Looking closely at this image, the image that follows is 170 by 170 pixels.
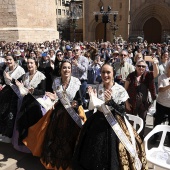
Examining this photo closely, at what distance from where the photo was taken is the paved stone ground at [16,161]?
11.6ft

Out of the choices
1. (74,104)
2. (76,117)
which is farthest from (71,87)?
(76,117)

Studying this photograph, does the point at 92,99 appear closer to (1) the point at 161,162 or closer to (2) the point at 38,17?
(1) the point at 161,162

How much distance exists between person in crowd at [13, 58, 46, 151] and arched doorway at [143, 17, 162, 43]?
1051 inches

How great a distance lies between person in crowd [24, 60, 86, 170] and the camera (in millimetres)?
3199

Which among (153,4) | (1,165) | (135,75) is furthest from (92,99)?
(153,4)

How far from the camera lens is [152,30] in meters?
29.0

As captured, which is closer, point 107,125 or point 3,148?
point 107,125

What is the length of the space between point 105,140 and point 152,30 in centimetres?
2838

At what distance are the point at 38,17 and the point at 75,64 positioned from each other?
47.6 feet

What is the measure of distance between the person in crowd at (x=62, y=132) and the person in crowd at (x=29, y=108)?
1.27 feet

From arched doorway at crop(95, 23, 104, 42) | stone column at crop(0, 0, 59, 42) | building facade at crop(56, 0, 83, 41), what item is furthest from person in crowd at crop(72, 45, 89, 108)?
building facade at crop(56, 0, 83, 41)

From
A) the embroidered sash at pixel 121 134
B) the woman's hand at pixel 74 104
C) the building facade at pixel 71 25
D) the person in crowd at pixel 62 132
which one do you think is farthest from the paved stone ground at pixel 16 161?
the building facade at pixel 71 25

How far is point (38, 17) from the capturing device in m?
18.9

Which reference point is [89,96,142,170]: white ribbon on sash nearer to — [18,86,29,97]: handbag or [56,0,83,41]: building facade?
[18,86,29,97]: handbag
